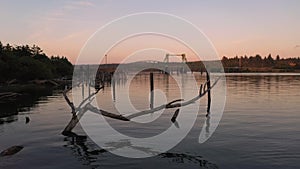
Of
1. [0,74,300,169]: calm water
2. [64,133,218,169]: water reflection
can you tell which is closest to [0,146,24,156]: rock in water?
[0,74,300,169]: calm water

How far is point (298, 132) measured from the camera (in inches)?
1036

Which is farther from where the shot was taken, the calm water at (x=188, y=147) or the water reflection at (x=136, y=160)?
the calm water at (x=188, y=147)

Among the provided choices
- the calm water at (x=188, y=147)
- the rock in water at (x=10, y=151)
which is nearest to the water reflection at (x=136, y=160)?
the calm water at (x=188, y=147)

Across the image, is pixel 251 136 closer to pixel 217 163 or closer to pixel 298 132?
pixel 298 132

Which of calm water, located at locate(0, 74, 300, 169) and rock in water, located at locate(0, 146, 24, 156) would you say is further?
rock in water, located at locate(0, 146, 24, 156)

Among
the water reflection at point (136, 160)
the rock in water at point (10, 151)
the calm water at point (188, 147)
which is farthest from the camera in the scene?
the rock in water at point (10, 151)

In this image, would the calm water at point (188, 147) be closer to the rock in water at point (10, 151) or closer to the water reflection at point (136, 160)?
the water reflection at point (136, 160)

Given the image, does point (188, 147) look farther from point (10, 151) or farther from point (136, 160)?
point (10, 151)

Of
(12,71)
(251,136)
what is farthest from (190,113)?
(12,71)

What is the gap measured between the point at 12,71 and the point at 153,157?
9363 centimetres

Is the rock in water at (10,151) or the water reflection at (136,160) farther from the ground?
the rock in water at (10,151)

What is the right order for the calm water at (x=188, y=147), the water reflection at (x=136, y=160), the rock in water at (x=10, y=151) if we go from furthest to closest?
1. the rock in water at (x=10, y=151)
2. the calm water at (x=188, y=147)
3. the water reflection at (x=136, y=160)

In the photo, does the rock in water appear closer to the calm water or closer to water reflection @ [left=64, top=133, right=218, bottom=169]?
the calm water

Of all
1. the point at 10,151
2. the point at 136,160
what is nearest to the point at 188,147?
the point at 136,160
